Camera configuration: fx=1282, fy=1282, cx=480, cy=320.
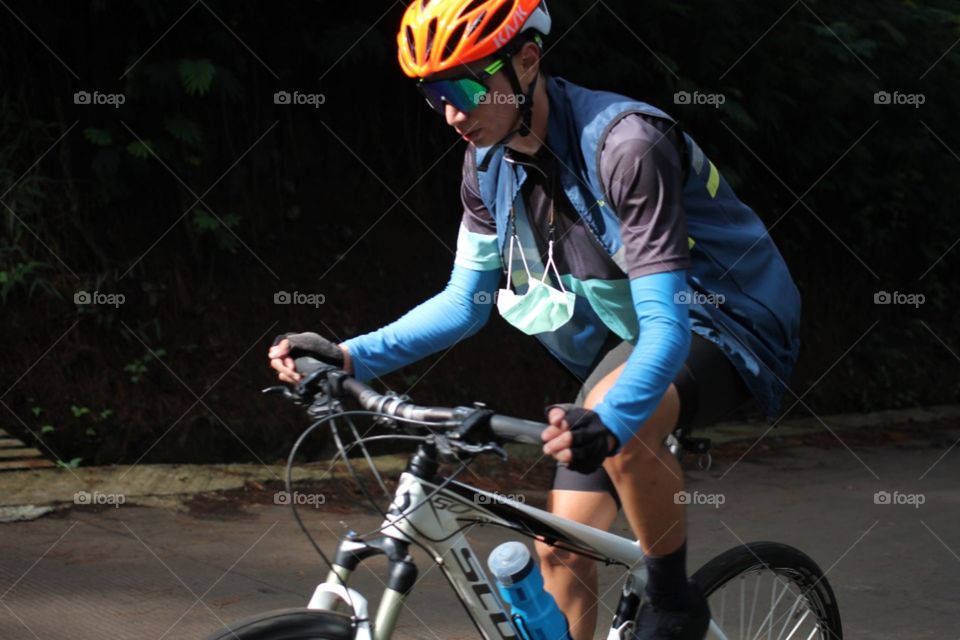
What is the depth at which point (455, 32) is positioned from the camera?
8.58 feet

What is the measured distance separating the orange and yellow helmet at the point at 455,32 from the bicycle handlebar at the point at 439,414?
2.29 ft

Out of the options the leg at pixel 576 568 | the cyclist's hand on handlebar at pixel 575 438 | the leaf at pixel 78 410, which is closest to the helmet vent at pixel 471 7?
the cyclist's hand on handlebar at pixel 575 438

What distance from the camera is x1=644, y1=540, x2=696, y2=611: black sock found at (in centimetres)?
278

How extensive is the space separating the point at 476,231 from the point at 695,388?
0.66 meters

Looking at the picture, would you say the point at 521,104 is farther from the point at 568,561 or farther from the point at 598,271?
the point at 568,561

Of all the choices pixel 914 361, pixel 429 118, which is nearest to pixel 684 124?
pixel 429 118

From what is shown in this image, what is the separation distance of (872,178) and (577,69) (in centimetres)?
309

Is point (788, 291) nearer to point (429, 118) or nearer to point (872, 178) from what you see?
point (429, 118)

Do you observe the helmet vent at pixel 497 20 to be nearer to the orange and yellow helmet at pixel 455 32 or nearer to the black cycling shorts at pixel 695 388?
the orange and yellow helmet at pixel 455 32

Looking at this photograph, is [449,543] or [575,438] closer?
[575,438]

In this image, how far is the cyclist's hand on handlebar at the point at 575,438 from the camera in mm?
2177

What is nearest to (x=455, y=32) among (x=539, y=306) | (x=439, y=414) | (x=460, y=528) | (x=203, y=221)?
(x=539, y=306)

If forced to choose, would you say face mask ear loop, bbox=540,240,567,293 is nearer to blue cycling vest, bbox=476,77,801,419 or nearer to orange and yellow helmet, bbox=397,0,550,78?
blue cycling vest, bbox=476,77,801,419

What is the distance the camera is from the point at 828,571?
541cm
